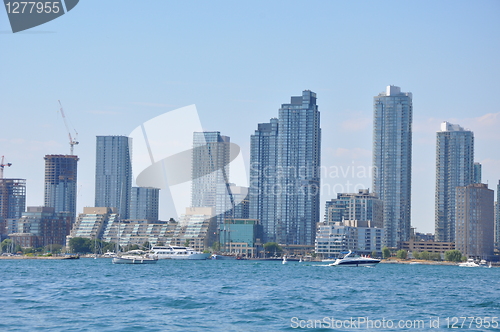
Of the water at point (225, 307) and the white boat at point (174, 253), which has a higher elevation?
the water at point (225, 307)

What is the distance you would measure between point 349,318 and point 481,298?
71.7ft

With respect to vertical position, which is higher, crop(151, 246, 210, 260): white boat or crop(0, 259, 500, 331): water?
crop(0, 259, 500, 331): water

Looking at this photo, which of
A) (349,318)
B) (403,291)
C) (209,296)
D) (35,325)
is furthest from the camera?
(403,291)

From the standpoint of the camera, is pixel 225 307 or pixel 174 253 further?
pixel 174 253

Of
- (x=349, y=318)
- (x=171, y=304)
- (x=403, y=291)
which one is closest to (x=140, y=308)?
(x=171, y=304)

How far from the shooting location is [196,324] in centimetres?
3969

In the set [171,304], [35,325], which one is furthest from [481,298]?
[35,325]

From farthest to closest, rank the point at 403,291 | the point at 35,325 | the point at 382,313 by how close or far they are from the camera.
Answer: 1. the point at 403,291
2. the point at 382,313
3. the point at 35,325

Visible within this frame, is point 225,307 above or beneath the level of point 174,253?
above

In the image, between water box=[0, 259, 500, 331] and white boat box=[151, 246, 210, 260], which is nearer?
water box=[0, 259, 500, 331]

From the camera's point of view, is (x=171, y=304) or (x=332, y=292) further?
(x=332, y=292)

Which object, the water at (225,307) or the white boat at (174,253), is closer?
the water at (225,307)

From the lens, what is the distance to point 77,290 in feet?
193

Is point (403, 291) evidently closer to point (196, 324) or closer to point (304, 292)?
point (304, 292)
